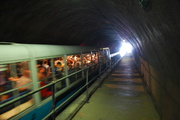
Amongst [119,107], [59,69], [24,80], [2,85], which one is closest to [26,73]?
[24,80]

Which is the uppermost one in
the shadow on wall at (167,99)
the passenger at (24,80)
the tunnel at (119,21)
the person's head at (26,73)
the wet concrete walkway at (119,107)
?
the tunnel at (119,21)

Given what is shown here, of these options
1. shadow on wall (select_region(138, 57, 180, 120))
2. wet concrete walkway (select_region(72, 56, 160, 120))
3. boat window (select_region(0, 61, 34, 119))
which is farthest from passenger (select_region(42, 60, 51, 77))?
shadow on wall (select_region(138, 57, 180, 120))

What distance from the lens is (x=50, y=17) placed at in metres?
6.49

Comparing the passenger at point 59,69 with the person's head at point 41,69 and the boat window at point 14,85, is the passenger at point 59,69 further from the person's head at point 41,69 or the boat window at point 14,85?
the boat window at point 14,85

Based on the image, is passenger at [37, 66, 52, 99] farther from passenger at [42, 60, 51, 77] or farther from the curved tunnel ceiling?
the curved tunnel ceiling

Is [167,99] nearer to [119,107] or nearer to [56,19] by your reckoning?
[119,107]

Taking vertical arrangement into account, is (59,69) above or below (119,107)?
above

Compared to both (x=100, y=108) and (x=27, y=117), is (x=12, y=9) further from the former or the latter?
(x=100, y=108)

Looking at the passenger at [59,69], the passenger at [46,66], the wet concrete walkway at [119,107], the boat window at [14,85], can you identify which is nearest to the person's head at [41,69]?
the passenger at [46,66]

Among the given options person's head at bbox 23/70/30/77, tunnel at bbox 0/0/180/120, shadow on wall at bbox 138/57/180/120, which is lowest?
shadow on wall at bbox 138/57/180/120

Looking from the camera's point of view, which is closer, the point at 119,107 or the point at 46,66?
the point at 119,107

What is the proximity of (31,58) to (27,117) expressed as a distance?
1.51 metres

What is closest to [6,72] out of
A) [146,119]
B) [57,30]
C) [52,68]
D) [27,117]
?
[27,117]

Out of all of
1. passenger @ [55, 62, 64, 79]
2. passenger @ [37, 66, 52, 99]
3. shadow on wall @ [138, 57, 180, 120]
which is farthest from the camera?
passenger @ [55, 62, 64, 79]
